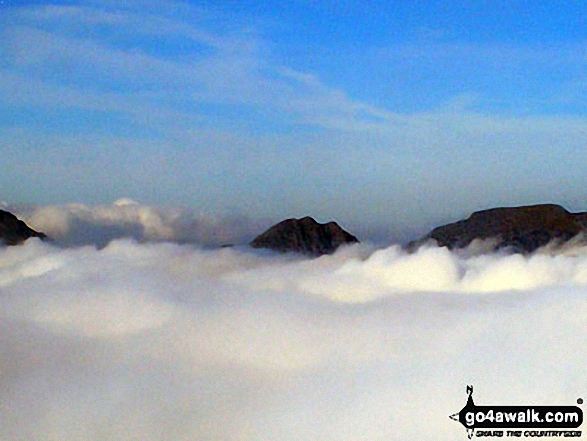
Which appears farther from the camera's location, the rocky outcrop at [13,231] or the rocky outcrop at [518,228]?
the rocky outcrop at [518,228]

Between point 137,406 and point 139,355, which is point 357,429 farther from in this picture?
point 139,355

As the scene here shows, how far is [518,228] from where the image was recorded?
182m

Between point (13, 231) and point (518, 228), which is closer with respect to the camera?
point (13, 231)

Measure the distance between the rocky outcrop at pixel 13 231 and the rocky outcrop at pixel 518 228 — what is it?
91.6m

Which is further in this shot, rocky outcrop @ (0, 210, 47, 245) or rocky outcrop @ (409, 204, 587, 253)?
rocky outcrop @ (409, 204, 587, 253)

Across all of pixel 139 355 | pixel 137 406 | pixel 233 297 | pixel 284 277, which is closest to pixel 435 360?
pixel 137 406

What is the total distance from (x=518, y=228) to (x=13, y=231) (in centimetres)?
11958

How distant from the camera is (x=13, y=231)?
454 feet

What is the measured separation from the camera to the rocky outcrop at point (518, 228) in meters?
179

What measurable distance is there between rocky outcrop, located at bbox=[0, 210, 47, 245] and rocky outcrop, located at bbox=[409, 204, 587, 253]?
91.6 m

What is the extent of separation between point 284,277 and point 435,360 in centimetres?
8881

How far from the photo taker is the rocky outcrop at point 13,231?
136375 mm

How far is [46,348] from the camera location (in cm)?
9475

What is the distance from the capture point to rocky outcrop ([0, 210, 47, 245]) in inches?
5369
